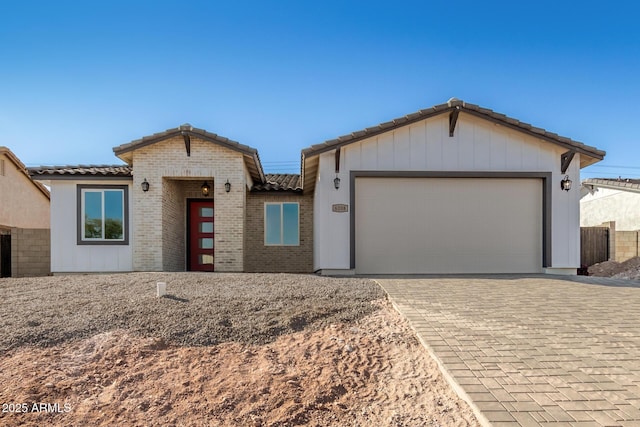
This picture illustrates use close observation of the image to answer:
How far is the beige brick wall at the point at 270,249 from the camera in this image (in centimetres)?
1220

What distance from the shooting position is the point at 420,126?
30.6 feet

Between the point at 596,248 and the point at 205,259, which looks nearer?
the point at 205,259

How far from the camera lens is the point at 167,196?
414 inches

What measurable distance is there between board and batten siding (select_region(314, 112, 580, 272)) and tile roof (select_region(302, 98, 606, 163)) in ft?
0.95

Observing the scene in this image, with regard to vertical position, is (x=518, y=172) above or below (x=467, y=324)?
above

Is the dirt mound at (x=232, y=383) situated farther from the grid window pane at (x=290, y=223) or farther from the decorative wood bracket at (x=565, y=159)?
the grid window pane at (x=290, y=223)

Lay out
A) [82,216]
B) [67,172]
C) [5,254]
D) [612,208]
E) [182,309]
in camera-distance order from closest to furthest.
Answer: [182,309] → [67,172] → [82,216] → [5,254] → [612,208]

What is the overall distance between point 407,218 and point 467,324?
16.0ft

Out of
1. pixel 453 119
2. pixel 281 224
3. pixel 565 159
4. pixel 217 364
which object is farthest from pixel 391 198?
pixel 217 364

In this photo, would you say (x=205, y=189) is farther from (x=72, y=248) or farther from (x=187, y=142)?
(x=72, y=248)

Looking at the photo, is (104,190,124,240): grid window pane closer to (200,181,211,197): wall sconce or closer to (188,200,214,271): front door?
(200,181,211,197): wall sconce

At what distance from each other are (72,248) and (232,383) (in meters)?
9.29

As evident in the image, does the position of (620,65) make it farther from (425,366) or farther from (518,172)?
(425,366)

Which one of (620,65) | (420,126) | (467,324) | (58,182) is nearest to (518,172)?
(420,126)
